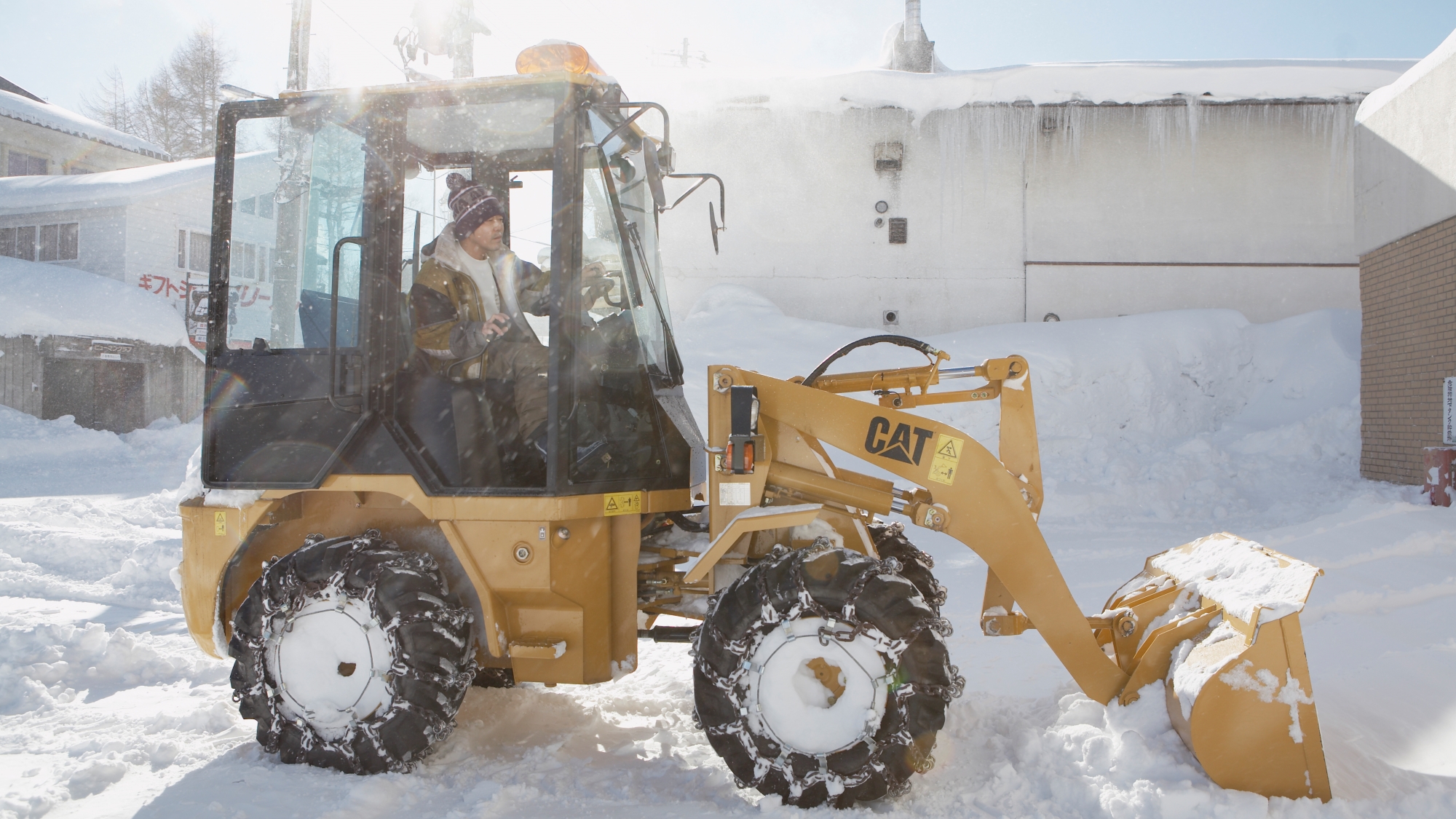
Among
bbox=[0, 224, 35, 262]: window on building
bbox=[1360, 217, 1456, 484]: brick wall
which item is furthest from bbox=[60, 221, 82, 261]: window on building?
bbox=[1360, 217, 1456, 484]: brick wall

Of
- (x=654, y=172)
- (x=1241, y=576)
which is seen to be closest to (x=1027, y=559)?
(x=1241, y=576)

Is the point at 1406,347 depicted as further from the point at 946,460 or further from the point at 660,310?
the point at 660,310

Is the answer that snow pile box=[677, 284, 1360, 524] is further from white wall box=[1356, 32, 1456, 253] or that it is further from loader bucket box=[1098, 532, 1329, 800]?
loader bucket box=[1098, 532, 1329, 800]

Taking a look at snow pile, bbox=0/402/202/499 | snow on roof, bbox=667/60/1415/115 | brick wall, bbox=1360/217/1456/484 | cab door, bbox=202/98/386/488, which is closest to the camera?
cab door, bbox=202/98/386/488

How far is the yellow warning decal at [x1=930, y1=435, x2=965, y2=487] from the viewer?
3.38 m

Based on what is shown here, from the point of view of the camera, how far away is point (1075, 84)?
14461 millimetres

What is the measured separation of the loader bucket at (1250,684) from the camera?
2.80m

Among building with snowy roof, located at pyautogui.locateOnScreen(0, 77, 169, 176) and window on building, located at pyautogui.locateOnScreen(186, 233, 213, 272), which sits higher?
building with snowy roof, located at pyautogui.locateOnScreen(0, 77, 169, 176)

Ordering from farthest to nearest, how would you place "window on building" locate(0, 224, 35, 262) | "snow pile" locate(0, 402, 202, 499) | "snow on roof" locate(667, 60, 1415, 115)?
"window on building" locate(0, 224, 35, 262), "snow on roof" locate(667, 60, 1415, 115), "snow pile" locate(0, 402, 202, 499)

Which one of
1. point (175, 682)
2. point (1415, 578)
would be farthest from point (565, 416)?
point (1415, 578)

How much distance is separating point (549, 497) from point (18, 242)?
2415cm

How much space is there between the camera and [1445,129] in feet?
26.1

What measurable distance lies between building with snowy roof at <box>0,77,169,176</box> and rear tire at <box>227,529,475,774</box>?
26.2 m

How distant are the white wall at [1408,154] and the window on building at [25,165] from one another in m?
29.0
